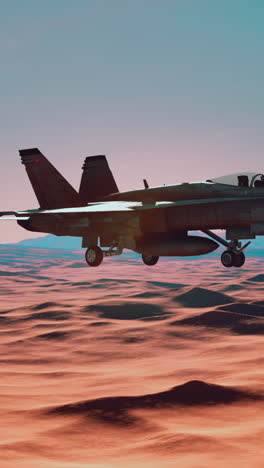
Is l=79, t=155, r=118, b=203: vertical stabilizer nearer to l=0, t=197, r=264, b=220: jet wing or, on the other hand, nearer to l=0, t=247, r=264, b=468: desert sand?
l=0, t=197, r=264, b=220: jet wing

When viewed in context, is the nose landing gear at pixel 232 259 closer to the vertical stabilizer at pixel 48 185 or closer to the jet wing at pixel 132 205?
the jet wing at pixel 132 205

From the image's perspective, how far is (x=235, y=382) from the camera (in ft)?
481

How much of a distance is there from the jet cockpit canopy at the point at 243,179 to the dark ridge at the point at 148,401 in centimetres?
7724

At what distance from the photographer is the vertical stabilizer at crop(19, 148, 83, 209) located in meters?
41.5

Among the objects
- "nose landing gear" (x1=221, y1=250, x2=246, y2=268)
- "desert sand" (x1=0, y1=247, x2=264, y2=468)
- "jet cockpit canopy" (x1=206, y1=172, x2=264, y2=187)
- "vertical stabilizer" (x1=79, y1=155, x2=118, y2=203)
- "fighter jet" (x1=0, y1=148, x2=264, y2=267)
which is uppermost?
"vertical stabilizer" (x1=79, y1=155, x2=118, y2=203)

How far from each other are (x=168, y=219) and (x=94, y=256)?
5.36 meters

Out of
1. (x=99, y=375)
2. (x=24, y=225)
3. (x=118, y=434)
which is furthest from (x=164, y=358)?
(x=24, y=225)

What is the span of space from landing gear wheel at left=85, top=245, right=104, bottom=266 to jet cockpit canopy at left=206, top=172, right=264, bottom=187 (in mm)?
8463

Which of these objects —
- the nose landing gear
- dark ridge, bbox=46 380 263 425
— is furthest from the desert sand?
the nose landing gear

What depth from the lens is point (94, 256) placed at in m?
34.7

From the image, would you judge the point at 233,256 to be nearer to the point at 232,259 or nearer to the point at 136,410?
the point at 232,259

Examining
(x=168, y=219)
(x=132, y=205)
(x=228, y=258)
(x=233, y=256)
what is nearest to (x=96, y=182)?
(x=132, y=205)

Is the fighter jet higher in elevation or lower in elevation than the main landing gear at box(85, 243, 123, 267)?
higher

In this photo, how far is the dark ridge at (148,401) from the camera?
10944cm
